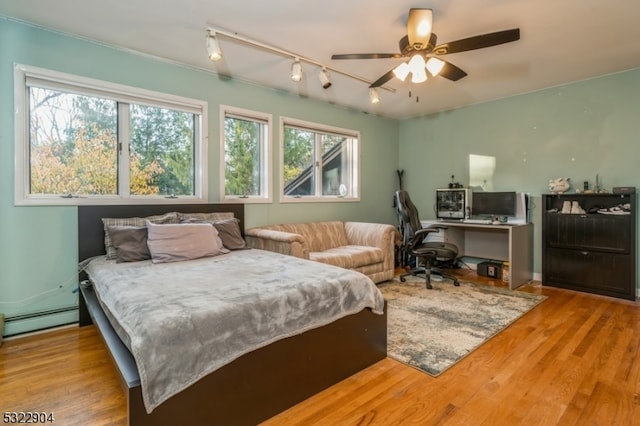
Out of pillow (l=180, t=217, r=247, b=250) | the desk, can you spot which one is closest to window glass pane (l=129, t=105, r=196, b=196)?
pillow (l=180, t=217, r=247, b=250)

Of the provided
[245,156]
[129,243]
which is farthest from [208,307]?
[245,156]

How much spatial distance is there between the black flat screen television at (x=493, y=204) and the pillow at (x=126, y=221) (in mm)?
3967

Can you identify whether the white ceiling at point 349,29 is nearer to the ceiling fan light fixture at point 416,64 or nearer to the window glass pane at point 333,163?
the ceiling fan light fixture at point 416,64

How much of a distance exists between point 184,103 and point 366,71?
196 cm

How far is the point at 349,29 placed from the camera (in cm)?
268

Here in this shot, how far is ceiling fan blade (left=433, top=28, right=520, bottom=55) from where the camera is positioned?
2120 millimetres

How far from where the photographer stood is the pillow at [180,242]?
265cm

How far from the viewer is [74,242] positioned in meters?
2.83

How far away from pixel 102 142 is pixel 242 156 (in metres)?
1.42

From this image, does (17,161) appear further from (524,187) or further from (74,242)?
(524,187)

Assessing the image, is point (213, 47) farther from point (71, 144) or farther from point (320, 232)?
point (320, 232)

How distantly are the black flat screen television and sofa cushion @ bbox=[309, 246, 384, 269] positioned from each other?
1.73 metres

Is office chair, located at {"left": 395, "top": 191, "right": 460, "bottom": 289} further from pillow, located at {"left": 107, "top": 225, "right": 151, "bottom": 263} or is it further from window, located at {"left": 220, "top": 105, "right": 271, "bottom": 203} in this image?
pillow, located at {"left": 107, "top": 225, "right": 151, "bottom": 263}

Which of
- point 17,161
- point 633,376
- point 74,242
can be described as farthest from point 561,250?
point 17,161
